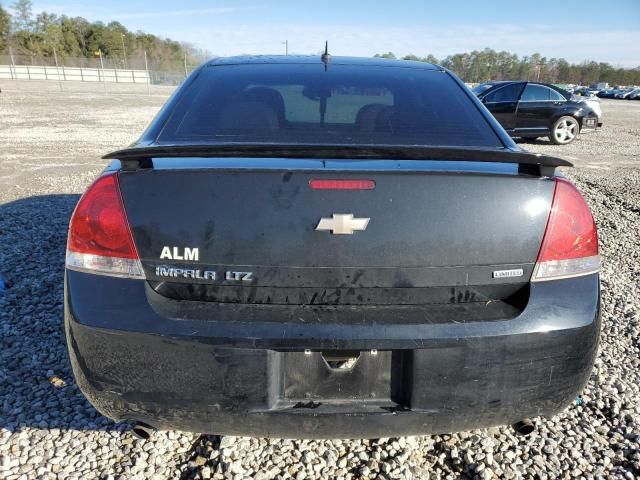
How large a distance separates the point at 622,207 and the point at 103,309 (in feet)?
22.4

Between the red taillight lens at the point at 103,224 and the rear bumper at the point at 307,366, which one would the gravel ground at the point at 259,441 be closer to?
the rear bumper at the point at 307,366

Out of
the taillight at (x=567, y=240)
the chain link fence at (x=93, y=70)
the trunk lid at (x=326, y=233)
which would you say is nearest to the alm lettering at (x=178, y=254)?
the trunk lid at (x=326, y=233)

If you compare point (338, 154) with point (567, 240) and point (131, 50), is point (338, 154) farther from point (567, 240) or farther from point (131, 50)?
point (131, 50)

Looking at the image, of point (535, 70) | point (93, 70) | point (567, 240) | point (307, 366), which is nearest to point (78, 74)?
point (93, 70)

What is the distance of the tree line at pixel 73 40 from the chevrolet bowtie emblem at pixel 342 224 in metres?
79.6

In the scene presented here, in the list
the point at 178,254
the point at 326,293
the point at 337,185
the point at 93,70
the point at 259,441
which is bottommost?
the point at 259,441

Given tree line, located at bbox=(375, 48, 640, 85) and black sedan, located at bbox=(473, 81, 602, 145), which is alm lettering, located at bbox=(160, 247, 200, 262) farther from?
tree line, located at bbox=(375, 48, 640, 85)

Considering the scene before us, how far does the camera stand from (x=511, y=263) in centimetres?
162

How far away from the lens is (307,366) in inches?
61.2

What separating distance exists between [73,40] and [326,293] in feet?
335

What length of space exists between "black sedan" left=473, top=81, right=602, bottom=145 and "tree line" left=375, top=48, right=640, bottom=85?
254 feet

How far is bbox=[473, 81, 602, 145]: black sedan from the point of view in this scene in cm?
1250

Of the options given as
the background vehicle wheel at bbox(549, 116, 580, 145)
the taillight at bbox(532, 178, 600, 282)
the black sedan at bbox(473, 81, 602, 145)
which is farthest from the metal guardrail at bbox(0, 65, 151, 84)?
the taillight at bbox(532, 178, 600, 282)

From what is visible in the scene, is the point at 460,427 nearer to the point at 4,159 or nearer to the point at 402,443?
the point at 402,443
